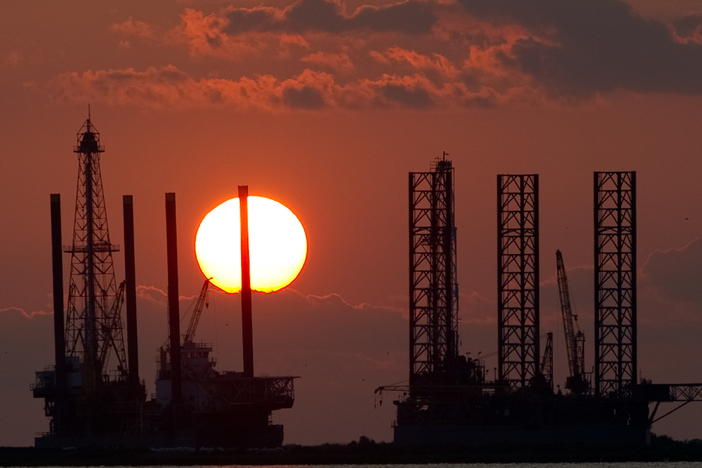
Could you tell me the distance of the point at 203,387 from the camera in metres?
167

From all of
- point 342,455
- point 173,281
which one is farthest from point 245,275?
point 342,455

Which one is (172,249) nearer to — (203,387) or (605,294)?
(203,387)

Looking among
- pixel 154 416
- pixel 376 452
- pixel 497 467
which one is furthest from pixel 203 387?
pixel 497 467

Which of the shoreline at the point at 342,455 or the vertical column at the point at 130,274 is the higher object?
the vertical column at the point at 130,274

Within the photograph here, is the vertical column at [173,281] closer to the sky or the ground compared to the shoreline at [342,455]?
closer to the sky

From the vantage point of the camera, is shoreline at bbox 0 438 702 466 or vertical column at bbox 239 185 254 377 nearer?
shoreline at bbox 0 438 702 466

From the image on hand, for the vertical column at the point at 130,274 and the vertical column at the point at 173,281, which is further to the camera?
the vertical column at the point at 130,274

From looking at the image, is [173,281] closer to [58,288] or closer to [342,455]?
[58,288]

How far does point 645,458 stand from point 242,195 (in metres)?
29.0

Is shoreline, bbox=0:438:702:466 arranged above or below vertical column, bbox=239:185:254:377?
below

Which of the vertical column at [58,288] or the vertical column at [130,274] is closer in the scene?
the vertical column at [58,288]

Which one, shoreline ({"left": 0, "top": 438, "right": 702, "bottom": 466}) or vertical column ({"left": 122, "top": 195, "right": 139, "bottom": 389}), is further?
vertical column ({"left": 122, "top": 195, "right": 139, "bottom": 389})

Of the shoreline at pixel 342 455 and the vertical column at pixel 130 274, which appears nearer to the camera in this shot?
the shoreline at pixel 342 455

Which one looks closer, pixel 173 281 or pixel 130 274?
pixel 173 281
